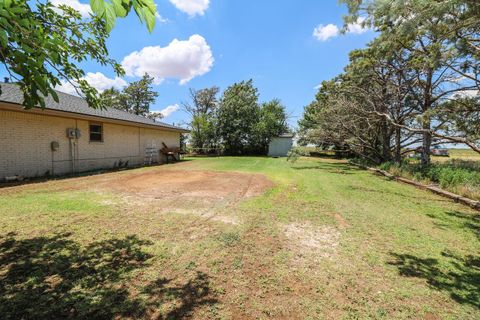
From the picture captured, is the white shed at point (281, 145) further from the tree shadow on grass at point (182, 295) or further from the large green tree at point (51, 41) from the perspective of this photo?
the tree shadow on grass at point (182, 295)

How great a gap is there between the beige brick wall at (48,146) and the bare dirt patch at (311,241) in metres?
10.4

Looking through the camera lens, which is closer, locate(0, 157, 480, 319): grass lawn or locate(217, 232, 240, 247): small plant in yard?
locate(0, 157, 480, 319): grass lawn

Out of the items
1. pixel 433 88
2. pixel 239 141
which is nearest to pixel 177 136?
pixel 239 141

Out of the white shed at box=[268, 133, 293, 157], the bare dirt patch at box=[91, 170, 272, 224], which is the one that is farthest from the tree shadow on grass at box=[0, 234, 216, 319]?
the white shed at box=[268, 133, 293, 157]

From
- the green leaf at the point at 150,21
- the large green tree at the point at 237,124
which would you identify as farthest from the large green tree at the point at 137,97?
the green leaf at the point at 150,21

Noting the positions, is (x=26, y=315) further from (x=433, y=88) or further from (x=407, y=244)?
(x=433, y=88)

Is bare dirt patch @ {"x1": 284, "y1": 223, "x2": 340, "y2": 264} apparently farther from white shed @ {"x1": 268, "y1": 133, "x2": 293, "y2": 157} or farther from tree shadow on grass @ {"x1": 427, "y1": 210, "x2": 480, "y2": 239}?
white shed @ {"x1": 268, "y1": 133, "x2": 293, "y2": 157}

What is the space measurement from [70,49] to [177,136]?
19.2 meters

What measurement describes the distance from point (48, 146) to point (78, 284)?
9.93 meters

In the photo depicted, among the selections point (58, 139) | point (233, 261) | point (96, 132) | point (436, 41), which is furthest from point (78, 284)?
point (96, 132)

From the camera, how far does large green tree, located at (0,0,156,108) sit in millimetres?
1185

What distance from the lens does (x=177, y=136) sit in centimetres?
2155

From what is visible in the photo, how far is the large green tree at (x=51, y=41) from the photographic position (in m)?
1.18

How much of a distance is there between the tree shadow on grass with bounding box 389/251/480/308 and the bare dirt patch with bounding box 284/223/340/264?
82 centimetres
